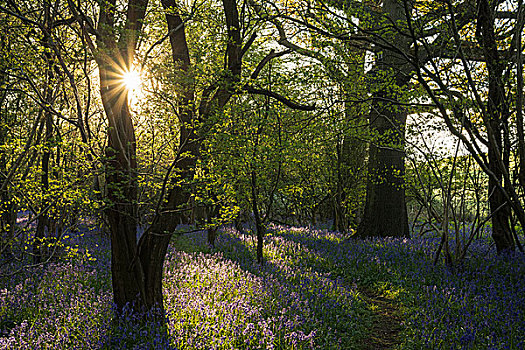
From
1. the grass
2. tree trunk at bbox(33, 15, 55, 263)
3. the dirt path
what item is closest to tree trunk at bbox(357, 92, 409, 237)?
the grass

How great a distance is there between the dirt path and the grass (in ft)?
0.08

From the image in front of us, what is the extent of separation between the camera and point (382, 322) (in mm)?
6434

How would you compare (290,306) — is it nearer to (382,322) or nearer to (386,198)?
(382,322)

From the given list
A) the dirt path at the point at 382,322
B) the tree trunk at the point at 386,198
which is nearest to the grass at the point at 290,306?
the dirt path at the point at 382,322

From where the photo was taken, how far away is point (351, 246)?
1097 cm

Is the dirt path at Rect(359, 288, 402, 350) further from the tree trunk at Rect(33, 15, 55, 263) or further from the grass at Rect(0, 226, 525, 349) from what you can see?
the tree trunk at Rect(33, 15, 55, 263)

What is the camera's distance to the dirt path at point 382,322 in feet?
18.4

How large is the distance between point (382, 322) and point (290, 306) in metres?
1.66

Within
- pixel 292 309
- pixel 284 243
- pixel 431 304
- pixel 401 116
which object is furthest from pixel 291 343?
pixel 401 116

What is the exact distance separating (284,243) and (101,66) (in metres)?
8.62

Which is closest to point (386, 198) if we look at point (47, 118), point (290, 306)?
point (290, 306)

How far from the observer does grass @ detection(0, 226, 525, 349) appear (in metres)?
4.86

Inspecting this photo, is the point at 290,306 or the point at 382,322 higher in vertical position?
the point at 290,306

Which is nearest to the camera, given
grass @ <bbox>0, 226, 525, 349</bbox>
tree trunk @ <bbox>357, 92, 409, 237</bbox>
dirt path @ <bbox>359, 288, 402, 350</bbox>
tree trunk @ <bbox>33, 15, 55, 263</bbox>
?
grass @ <bbox>0, 226, 525, 349</bbox>
